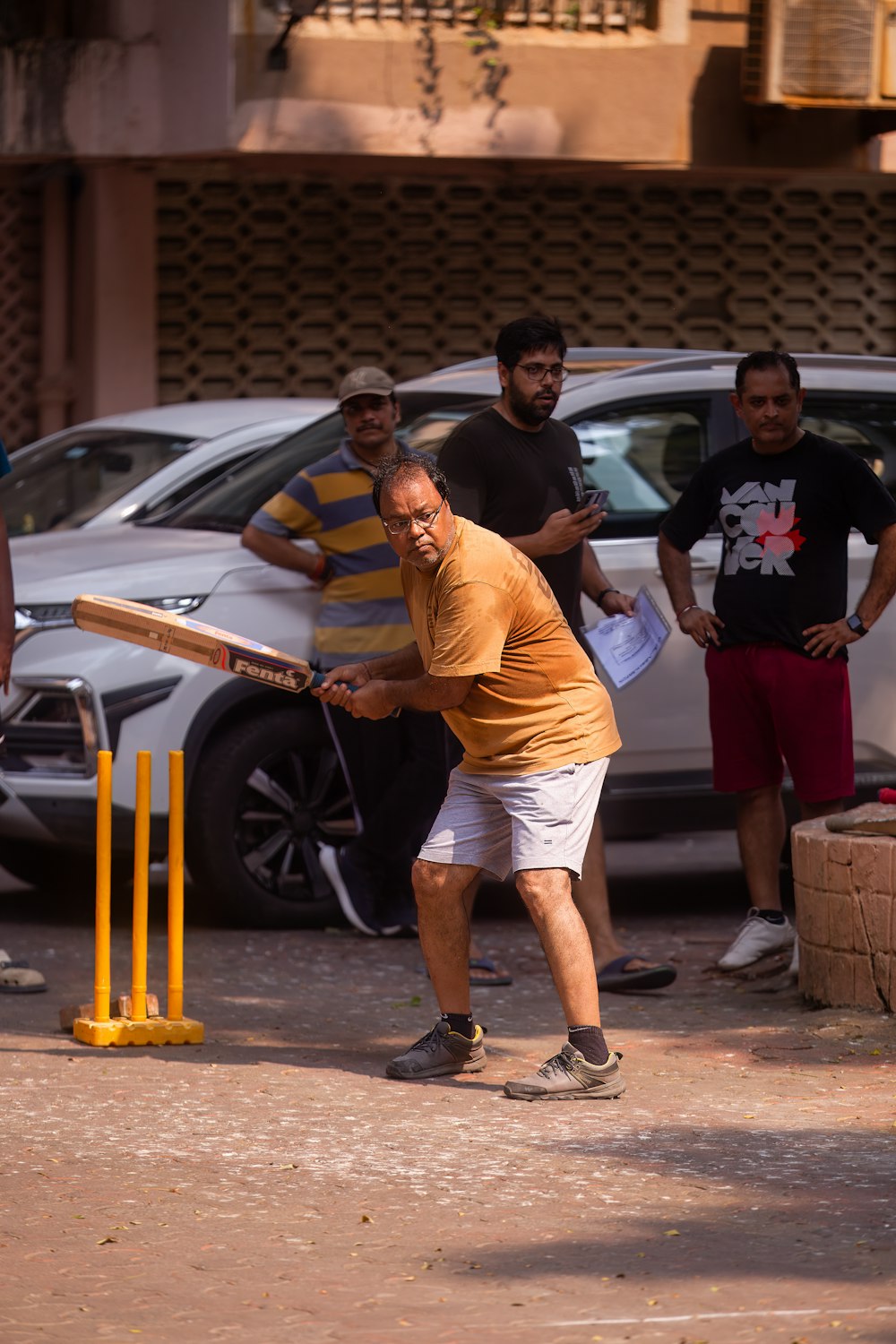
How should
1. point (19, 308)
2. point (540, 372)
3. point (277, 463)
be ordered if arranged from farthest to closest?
point (19, 308)
point (277, 463)
point (540, 372)

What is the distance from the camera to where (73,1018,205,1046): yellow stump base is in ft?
22.3

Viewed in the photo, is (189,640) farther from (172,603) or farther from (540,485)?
(172,603)

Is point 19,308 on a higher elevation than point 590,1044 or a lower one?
higher

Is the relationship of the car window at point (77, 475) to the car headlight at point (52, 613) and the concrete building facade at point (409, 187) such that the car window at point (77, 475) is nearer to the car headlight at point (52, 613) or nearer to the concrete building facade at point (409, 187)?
the car headlight at point (52, 613)

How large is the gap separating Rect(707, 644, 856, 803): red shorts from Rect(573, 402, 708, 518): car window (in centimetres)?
101

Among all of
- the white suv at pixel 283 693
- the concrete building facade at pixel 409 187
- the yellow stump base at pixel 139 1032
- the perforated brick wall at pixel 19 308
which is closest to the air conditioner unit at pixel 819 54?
the concrete building facade at pixel 409 187

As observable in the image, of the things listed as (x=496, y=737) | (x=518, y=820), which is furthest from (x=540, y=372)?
(x=518, y=820)

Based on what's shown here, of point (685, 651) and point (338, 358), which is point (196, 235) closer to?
point (338, 358)

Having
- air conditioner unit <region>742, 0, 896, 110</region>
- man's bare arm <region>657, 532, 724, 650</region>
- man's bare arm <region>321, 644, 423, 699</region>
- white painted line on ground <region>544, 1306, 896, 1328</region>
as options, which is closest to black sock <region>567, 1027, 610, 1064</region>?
man's bare arm <region>321, 644, 423, 699</region>

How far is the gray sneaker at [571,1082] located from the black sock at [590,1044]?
1 centimetres

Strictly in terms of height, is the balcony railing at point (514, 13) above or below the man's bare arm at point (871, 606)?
above

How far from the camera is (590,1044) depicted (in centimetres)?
619

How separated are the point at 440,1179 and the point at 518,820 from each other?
121cm

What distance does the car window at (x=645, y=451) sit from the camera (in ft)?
28.6
